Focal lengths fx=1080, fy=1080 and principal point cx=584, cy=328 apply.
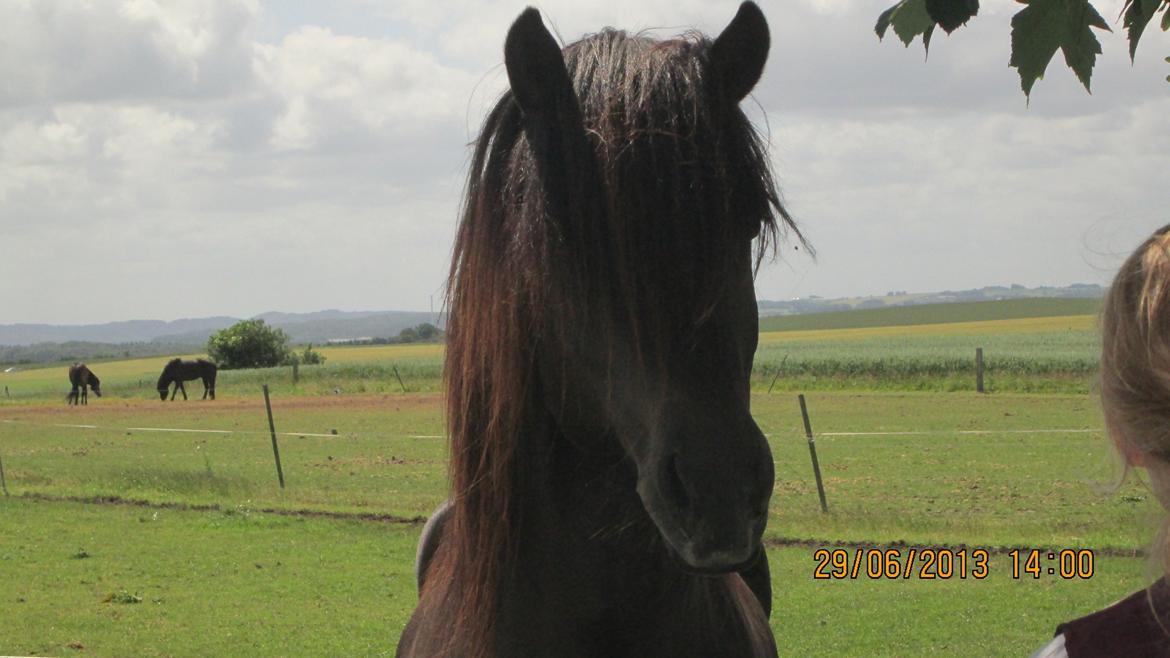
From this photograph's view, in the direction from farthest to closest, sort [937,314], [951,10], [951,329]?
[937,314] → [951,329] → [951,10]

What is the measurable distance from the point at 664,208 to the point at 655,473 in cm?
35

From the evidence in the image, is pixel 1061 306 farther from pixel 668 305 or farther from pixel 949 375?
pixel 668 305

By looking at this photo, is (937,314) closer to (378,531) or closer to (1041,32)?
(378,531)

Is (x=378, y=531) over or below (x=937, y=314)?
below

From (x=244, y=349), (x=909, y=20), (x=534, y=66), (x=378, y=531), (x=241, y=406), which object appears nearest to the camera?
(x=534, y=66)

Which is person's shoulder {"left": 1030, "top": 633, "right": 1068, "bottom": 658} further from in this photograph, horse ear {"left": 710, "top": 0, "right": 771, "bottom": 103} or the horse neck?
horse ear {"left": 710, "top": 0, "right": 771, "bottom": 103}

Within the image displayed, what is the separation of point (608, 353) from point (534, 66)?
1.42 feet

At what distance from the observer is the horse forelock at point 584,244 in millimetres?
1425

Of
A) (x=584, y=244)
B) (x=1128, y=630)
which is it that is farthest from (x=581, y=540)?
(x=1128, y=630)

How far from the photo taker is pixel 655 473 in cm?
136

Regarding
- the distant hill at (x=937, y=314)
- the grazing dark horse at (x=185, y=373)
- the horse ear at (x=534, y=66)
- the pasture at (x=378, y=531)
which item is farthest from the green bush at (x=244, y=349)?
the horse ear at (x=534, y=66)

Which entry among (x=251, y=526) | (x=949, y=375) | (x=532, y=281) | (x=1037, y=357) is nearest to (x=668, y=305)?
(x=532, y=281)

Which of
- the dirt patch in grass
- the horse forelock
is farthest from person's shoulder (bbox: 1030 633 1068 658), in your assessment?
the dirt patch in grass

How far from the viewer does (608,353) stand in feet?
4.73
